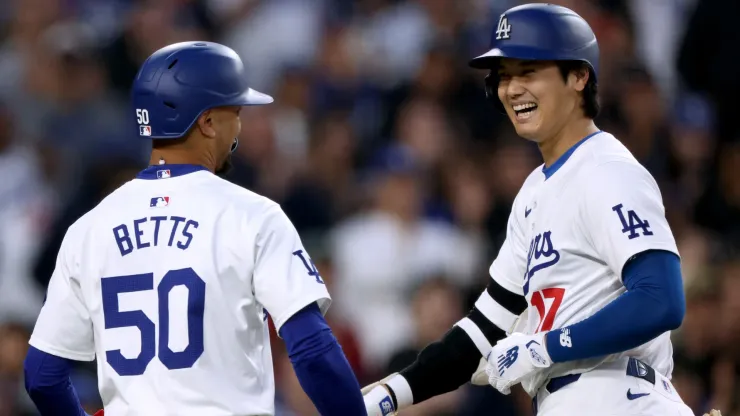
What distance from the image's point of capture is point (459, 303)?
27.1 feet

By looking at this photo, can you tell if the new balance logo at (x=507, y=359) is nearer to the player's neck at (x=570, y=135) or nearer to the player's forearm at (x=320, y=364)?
the player's forearm at (x=320, y=364)

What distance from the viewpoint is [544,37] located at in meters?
4.55

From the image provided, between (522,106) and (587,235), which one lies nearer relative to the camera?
(587,235)

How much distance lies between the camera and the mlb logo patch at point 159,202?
4.30m

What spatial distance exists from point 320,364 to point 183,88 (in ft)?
3.48

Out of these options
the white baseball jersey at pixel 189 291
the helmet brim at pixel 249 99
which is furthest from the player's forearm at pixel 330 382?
the helmet brim at pixel 249 99

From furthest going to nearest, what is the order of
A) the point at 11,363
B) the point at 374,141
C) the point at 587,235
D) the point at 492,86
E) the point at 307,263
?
the point at 374,141, the point at 11,363, the point at 492,86, the point at 587,235, the point at 307,263

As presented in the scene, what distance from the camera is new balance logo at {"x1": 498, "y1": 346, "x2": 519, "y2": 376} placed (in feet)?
14.6

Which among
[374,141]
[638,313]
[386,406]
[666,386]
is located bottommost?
[374,141]

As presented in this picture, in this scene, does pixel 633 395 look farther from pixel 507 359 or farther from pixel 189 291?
pixel 189 291

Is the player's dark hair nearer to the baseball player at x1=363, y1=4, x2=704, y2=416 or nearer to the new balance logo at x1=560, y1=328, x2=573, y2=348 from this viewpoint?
the baseball player at x1=363, y1=4, x2=704, y2=416

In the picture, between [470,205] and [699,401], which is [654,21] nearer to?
[470,205]

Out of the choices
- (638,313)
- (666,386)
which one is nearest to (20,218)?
(666,386)

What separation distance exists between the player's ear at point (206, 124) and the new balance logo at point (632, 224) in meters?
1.42
